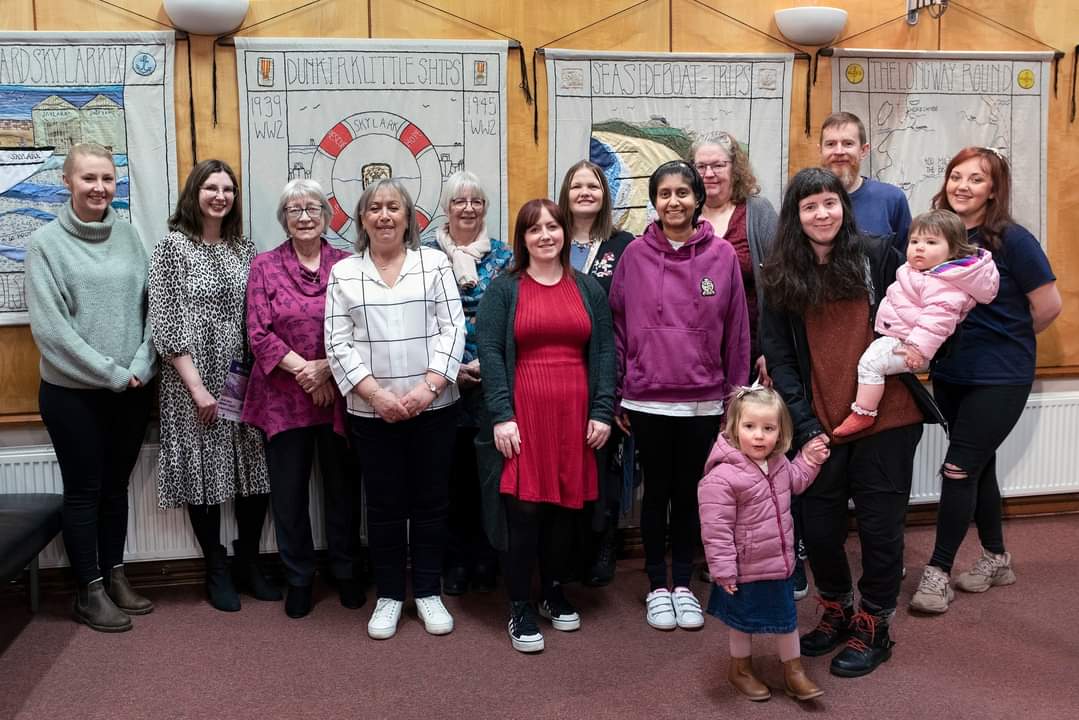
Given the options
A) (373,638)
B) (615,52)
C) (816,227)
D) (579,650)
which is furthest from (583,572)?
(615,52)

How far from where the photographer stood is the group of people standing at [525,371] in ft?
8.50

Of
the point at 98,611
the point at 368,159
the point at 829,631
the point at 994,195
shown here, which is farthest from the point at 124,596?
the point at 994,195

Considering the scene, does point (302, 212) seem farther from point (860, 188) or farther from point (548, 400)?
point (860, 188)

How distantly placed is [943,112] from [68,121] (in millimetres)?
3253

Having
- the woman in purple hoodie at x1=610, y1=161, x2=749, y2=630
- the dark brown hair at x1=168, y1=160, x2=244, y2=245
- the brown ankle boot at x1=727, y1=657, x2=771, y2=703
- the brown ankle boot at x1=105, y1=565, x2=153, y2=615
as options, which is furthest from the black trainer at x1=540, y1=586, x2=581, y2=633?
the dark brown hair at x1=168, y1=160, x2=244, y2=245

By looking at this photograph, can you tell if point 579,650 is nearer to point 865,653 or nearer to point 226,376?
point 865,653

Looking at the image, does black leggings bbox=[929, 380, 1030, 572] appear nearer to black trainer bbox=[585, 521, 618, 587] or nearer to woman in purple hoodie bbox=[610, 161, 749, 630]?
woman in purple hoodie bbox=[610, 161, 749, 630]

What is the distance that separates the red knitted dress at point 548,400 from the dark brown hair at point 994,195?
→ 1.25m

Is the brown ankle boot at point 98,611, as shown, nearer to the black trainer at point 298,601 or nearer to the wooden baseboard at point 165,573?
the wooden baseboard at point 165,573

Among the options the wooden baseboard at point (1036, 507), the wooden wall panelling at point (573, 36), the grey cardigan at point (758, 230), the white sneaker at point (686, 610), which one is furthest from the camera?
the wooden baseboard at point (1036, 507)

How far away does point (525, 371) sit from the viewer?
282 centimetres

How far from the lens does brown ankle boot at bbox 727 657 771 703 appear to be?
2.51 m

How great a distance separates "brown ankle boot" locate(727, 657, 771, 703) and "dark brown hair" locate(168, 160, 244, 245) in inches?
79.2

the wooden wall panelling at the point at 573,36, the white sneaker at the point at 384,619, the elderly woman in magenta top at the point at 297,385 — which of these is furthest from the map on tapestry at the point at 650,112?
the white sneaker at the point at 384,619
